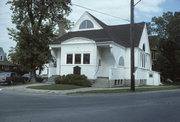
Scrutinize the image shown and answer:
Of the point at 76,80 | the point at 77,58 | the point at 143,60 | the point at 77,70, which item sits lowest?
the point at 76,80

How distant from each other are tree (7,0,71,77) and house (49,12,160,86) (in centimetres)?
334

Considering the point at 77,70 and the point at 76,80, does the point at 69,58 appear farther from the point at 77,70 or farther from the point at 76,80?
the point at 76,80

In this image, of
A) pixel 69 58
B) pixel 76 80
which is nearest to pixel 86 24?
pixel 69 58

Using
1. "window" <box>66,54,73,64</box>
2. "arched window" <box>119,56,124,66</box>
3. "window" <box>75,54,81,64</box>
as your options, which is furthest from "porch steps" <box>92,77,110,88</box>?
"arched window" <box>119,56,124,66</box>

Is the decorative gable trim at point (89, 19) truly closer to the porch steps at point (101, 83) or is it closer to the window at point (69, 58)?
the window at point (69, 58)

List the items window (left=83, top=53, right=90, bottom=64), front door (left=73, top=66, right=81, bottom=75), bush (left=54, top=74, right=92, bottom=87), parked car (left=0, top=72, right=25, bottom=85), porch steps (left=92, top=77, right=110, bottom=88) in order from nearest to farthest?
bush (left=54, top=74, right=92, bottom=87)
porch steps (left=92, top=77, right=110, bottom=88)
window (left=83, top=53, right=90, bottom=64)
front door (left=73, top=66, right=81, bottom=75)
parked car (left=0, top=72, right=25, bottom=85)

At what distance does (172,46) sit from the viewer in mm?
44469

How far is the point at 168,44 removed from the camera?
4481 centimetres

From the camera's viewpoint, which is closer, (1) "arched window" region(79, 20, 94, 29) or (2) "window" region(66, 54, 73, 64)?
(2) "window" region(66, 54, 73, 64)

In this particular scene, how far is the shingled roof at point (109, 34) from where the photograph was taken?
2720 centimetres

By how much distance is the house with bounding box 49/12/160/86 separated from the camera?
25953 mm

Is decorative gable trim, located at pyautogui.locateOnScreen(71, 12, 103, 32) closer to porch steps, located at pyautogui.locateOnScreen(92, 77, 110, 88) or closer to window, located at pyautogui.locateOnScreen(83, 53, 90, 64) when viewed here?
window, located at pyautogui.locateOnScreen(83, 53, 90, 64)

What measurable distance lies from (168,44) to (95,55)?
24.8 metres

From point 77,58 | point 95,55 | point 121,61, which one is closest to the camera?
point 95,55
